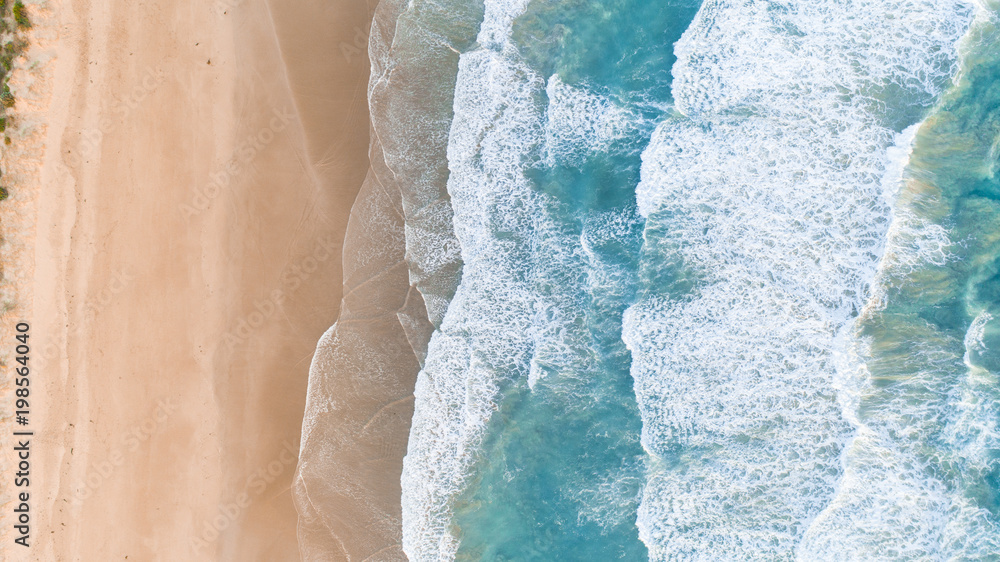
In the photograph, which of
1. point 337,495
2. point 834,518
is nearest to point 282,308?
point 337,495

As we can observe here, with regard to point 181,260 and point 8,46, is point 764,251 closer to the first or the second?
point 181,260

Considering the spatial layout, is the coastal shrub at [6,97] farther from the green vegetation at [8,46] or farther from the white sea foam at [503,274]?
the white sea foam at [503,274]

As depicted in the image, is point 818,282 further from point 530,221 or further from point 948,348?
point 530,221

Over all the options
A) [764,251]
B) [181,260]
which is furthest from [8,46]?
[764,251]

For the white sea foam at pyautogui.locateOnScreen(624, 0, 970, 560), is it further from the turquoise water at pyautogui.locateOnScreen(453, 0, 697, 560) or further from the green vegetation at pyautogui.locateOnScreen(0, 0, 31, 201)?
the green vegetation at pyautogui.locateOnScreen(0, 0, 31, 201)

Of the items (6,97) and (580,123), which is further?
(6,97)
